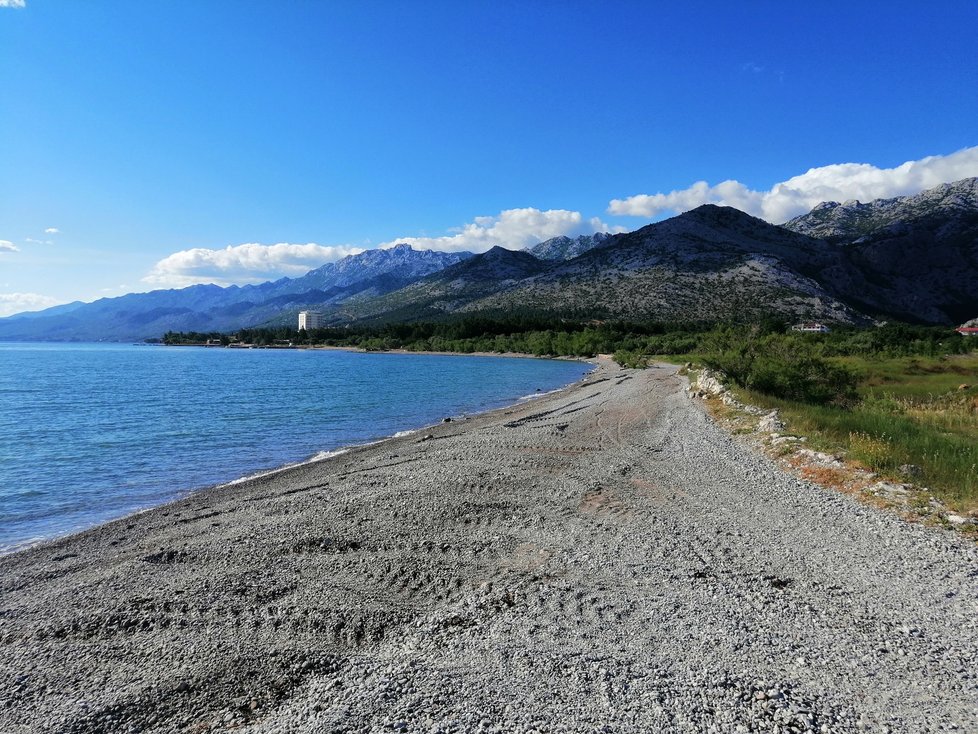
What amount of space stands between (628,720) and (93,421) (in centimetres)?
3883

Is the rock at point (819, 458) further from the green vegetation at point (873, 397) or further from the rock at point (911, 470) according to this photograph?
the rock at point (911, 470)

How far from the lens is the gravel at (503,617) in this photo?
6.25m

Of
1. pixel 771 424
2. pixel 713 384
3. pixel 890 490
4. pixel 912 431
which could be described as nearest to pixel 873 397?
pixel 713 384

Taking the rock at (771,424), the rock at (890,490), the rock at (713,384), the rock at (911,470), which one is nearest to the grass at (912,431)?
the rock at (911,470)

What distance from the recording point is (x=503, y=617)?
8539 mm

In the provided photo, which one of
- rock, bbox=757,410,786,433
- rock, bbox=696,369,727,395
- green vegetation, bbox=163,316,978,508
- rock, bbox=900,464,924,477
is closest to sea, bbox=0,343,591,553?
rock, bbox=696,369,727,395

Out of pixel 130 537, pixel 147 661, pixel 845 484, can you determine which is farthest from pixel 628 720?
pixel 130 537

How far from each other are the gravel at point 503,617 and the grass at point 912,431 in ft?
8.05

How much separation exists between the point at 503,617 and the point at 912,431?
18201mm

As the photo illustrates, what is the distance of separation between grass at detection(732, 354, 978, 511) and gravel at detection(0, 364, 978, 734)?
2.45 metres

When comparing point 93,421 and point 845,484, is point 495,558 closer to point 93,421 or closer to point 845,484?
point 845,484

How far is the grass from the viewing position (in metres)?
13.3

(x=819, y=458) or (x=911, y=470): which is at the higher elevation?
(x=911, y=470)

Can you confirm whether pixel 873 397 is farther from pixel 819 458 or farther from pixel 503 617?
pixel 503 617
